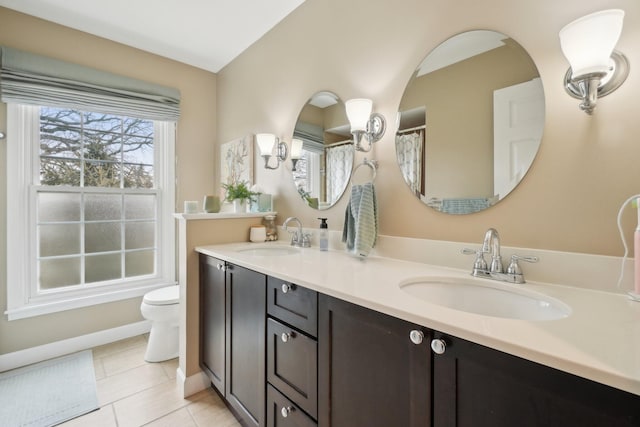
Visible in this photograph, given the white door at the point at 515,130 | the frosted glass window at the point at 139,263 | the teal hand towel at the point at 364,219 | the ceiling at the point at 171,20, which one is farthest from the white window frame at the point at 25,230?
the white door at the point at 515,130

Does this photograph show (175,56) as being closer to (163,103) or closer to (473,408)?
(163,103)

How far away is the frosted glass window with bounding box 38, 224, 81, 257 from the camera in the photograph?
2.24 metres

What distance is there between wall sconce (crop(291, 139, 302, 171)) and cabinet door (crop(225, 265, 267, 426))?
95cm

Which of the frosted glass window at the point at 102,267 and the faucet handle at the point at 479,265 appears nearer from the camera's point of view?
the faucet handle at the point at 479,265

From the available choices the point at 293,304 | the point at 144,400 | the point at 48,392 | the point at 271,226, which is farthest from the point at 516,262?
the point at 48,392

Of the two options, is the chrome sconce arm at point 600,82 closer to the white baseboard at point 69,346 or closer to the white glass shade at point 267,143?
the white glass shade at point 267,143

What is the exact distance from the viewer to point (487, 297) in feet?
3.39

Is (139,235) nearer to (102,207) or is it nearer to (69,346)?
(102,207)

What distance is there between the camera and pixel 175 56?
8.89 ft

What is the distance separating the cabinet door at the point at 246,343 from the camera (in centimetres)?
130

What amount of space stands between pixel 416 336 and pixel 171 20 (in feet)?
9.02

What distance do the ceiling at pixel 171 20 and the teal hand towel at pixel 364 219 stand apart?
155 cm

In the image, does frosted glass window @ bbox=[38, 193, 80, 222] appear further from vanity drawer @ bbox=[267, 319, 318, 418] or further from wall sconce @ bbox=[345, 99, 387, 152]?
wall sconce @ bbox=[345, 99, 387, 152]

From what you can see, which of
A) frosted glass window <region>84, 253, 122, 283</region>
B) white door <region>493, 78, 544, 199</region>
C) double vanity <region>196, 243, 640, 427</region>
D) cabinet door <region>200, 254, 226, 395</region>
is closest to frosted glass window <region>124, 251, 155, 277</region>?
frosted glass window <region>84, 253, 122, 283</region>
